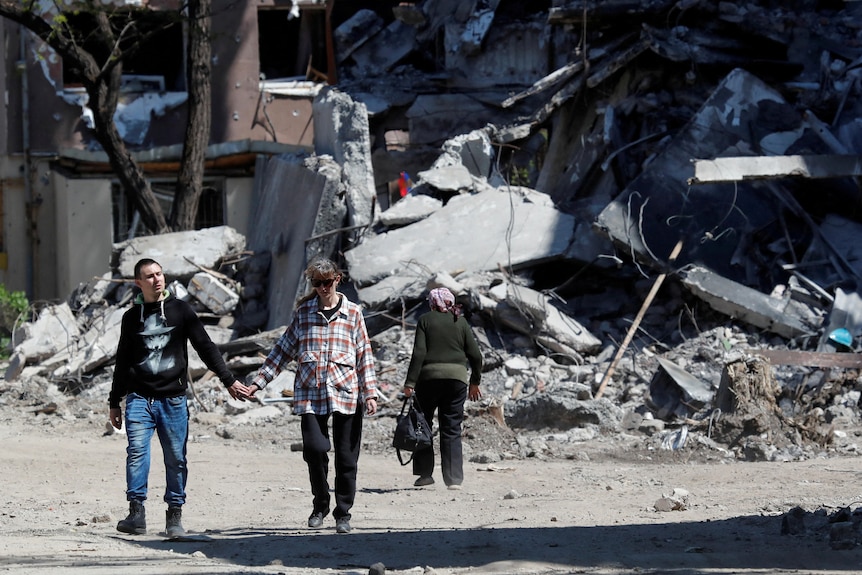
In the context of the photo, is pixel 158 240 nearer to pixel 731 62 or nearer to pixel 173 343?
pixel 731 62

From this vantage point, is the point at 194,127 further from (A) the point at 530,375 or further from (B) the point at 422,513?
(B) the point at 422,513

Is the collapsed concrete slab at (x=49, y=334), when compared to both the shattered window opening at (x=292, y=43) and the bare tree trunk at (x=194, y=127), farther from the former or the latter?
the shattered window opening at (x=292, y=43)

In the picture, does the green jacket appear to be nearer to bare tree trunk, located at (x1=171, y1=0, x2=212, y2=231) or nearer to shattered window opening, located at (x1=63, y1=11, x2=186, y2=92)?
bare tree trunk, located at (x1=171, y1=0, x2=212, y2=231)

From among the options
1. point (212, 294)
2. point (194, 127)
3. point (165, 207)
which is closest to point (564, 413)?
point (212, 294)

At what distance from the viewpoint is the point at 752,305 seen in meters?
12.6

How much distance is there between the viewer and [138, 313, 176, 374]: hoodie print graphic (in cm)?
686

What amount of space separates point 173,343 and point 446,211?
310 inches

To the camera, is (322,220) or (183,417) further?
(322,220)

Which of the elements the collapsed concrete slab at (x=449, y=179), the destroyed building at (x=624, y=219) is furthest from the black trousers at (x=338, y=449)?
the collapsed concrete slab at (x=449, y=179)

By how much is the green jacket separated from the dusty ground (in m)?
0.84

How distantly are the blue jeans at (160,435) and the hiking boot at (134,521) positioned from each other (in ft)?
0.15

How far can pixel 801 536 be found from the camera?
636 cm

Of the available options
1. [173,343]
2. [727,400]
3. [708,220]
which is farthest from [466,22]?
[173,343]

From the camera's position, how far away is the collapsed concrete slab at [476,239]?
543 inches
